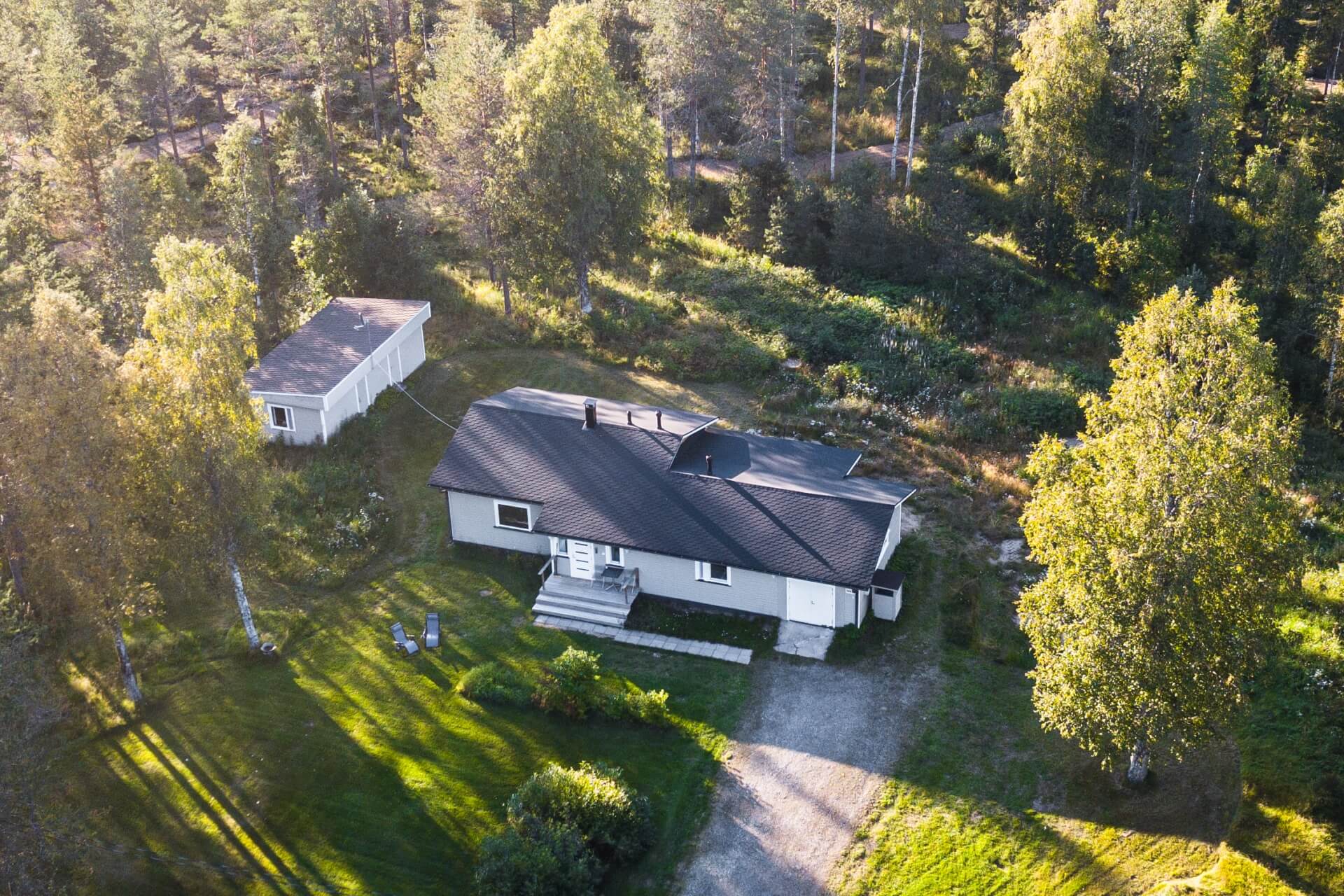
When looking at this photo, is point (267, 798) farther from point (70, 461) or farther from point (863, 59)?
point (863, 59)

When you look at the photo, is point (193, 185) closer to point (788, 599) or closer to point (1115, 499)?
point (788, 599)

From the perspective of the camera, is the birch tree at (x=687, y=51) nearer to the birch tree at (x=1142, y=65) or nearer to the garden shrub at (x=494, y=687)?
the birch tree at (x=1142, y=65)

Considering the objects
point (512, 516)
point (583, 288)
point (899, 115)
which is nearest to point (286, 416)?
point (512, 516)

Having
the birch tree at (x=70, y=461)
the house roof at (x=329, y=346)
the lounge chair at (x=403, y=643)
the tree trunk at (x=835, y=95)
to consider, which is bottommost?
the lounge chair at (x=403, y=643)

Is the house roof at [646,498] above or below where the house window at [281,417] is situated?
above

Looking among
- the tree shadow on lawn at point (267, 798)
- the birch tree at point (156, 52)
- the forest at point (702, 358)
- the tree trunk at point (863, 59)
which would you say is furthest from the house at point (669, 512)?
the birch tree at point (156, 52)
